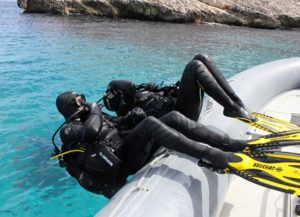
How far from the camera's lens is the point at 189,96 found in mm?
2963

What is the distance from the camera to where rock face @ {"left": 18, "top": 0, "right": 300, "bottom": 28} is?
63.8 feet

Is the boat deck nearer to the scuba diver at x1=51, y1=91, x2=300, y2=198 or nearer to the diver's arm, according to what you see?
the scuba diver at x1=51, y1=91, x2=300, y2=198

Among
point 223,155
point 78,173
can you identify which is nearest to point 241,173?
point 223,155

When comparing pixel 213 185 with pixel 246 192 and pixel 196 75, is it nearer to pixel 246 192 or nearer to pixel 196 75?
pixel 246 192

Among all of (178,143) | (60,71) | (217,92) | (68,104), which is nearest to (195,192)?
(178,143)

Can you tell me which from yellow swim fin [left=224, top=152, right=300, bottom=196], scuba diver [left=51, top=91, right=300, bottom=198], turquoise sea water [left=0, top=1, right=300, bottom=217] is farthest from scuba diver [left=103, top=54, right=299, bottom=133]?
turquoise sea water [left=0, top=1, right=300, bottom=217]

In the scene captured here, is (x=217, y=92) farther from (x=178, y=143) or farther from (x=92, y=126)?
(x=92, y=126)

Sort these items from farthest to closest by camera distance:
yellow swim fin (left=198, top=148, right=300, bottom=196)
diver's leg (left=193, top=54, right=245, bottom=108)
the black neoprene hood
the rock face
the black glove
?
1. the rock face
2. the black neoprene hood
3. the black glove
4. diver's leg (left=193, top=54, right=245, bottom=108)
5. yellow swim fin (left=198, top=148, right=300, bottom=196)

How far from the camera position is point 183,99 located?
3.01 metres

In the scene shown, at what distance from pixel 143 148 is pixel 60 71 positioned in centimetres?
554

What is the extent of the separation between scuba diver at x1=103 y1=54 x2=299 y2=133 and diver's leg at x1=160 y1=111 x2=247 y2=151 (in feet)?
1.32

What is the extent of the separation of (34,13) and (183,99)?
1905cm

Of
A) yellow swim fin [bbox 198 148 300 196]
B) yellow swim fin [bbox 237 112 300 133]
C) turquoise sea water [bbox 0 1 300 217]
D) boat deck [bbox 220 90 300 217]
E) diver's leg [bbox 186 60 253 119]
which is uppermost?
diver's leg [bbox 186 60 253 119]

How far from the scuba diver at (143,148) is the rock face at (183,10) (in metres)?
17.2
